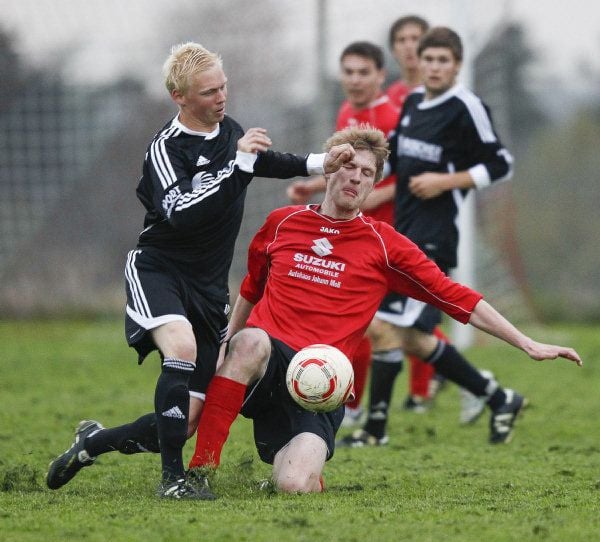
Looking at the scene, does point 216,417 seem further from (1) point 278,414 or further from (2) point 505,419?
(2) point 505,419

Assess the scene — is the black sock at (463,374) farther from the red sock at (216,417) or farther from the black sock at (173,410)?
the black sock at (173,410)

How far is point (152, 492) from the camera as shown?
5.20 meters

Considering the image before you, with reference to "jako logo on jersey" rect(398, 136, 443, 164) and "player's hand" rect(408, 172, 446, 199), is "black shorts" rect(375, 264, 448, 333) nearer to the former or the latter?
"player's hand" rect(408, 172, 446, 199)

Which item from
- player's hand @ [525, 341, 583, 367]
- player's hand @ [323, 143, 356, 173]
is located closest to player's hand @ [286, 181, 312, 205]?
player's hand @ [323, 143, 356, 173]

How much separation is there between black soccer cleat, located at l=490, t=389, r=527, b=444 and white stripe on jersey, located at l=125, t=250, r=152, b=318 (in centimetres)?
300

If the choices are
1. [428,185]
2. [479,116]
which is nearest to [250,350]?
[428,185]

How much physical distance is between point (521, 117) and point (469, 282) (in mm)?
9012

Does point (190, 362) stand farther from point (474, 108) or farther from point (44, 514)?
point (474, 108)

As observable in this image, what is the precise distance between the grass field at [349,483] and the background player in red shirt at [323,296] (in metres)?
0.31

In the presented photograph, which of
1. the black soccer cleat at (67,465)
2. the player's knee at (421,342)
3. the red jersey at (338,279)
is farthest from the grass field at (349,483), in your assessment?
the red jersey at (338,279)

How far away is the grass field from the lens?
419 cm

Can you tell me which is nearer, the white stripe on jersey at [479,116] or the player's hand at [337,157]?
the player's hand at [337,157]

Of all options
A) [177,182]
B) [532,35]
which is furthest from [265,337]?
[532,35]

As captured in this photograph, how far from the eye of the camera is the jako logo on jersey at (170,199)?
4980mm
